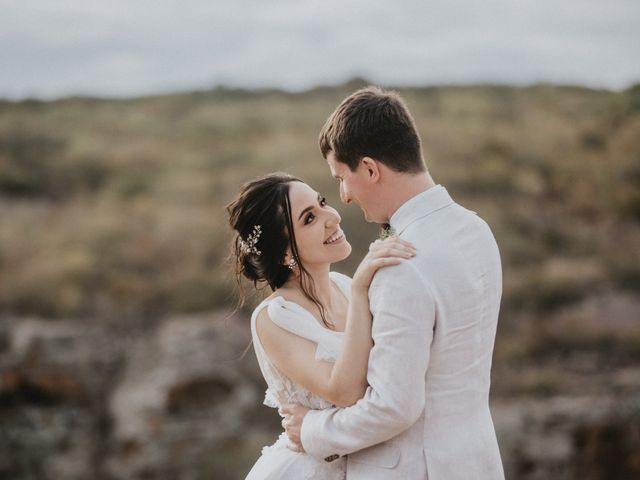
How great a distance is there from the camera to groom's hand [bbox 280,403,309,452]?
9.34 feet

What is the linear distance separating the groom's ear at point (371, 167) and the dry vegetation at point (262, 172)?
30.2ft

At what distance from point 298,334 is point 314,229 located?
1.58ft

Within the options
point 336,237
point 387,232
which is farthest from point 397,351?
point 336,237

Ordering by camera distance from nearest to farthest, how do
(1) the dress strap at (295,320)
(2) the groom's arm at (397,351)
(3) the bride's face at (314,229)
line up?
(2) the groom's arm at (397,351)
(1) the dress strap at (295,320)
(3) the bride's face at (314,229)

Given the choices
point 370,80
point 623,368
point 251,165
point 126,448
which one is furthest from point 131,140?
point 623,368

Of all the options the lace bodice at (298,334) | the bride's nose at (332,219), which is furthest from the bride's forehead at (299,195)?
the lace bodice at (298,334)

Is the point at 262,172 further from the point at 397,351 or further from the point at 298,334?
the point at 397,351

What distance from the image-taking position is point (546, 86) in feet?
93.8

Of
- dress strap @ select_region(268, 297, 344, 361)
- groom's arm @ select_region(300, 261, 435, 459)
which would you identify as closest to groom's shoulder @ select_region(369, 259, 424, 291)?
groom's arm @ select_region(300, 261, 435, 459)

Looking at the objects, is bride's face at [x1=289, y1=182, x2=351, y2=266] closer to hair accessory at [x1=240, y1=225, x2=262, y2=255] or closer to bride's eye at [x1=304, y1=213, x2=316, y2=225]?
bride's eye at [x1=304, y1=213, x2=316, y2=225]

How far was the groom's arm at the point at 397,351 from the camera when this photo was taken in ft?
7.61

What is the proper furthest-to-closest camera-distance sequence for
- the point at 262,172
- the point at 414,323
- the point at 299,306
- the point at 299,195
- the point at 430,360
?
the point at 262,172 → the point at 299,195 → the point at 299,306 → the point at 430,360 → the point at 414,323

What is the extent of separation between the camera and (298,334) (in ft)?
9.75

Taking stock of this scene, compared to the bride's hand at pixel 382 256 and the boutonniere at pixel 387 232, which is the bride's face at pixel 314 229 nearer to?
the boutonniere at pixel 387 232
